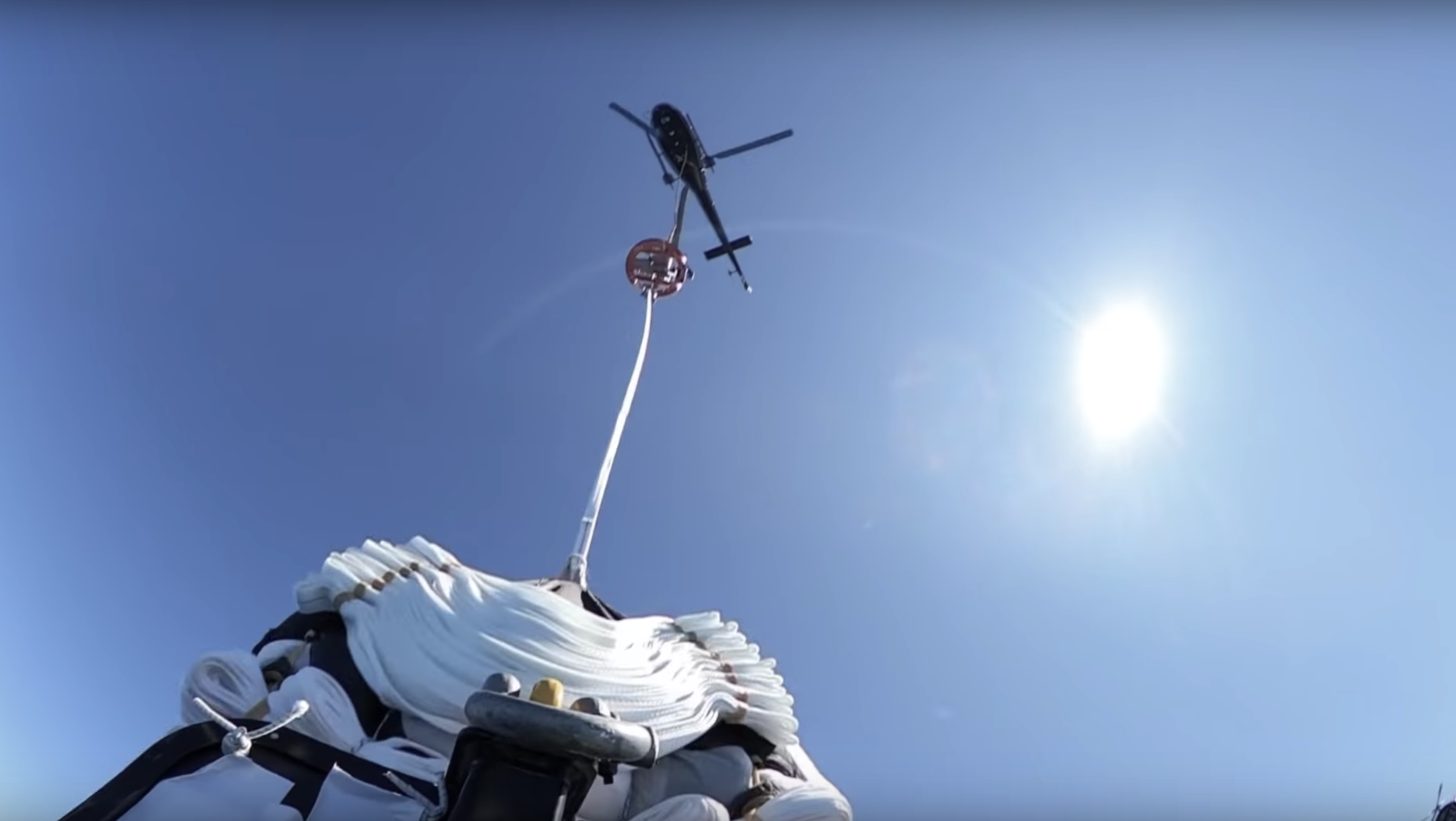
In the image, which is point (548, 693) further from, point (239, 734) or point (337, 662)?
point (337, 662)

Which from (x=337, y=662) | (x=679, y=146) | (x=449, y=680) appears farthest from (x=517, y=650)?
(x=679, y=146)

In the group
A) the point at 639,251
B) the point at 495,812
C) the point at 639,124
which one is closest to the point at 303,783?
the point at 495,812

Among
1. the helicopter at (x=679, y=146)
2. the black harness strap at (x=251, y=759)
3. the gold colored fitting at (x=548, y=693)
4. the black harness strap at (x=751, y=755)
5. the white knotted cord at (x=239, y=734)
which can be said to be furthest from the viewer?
the helicopter at (x=679, y=146)

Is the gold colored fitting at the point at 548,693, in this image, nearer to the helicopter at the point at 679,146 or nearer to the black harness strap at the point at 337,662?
the black harness strap at the point at 337,662

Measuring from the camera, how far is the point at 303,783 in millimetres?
3416

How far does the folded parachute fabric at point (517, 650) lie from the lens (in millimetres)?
4102

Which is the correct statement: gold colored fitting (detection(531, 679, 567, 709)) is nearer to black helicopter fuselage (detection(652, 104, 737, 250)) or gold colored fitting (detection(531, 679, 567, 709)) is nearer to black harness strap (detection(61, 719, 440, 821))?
black harness strap (detection(61, 719, 440, 821))

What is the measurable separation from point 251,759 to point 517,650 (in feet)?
3.80

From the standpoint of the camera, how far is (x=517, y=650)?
4.18 meters

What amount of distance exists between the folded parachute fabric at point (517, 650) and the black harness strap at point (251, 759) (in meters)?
0.56

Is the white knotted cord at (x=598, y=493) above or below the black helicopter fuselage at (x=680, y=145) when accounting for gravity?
below

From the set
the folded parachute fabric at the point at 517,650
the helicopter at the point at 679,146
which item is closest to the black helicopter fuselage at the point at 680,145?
the helicopter at the point at 679,146

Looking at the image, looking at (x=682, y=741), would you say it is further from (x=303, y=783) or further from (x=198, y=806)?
(x=198, y=806)

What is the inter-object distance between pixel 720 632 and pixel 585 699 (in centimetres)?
265
